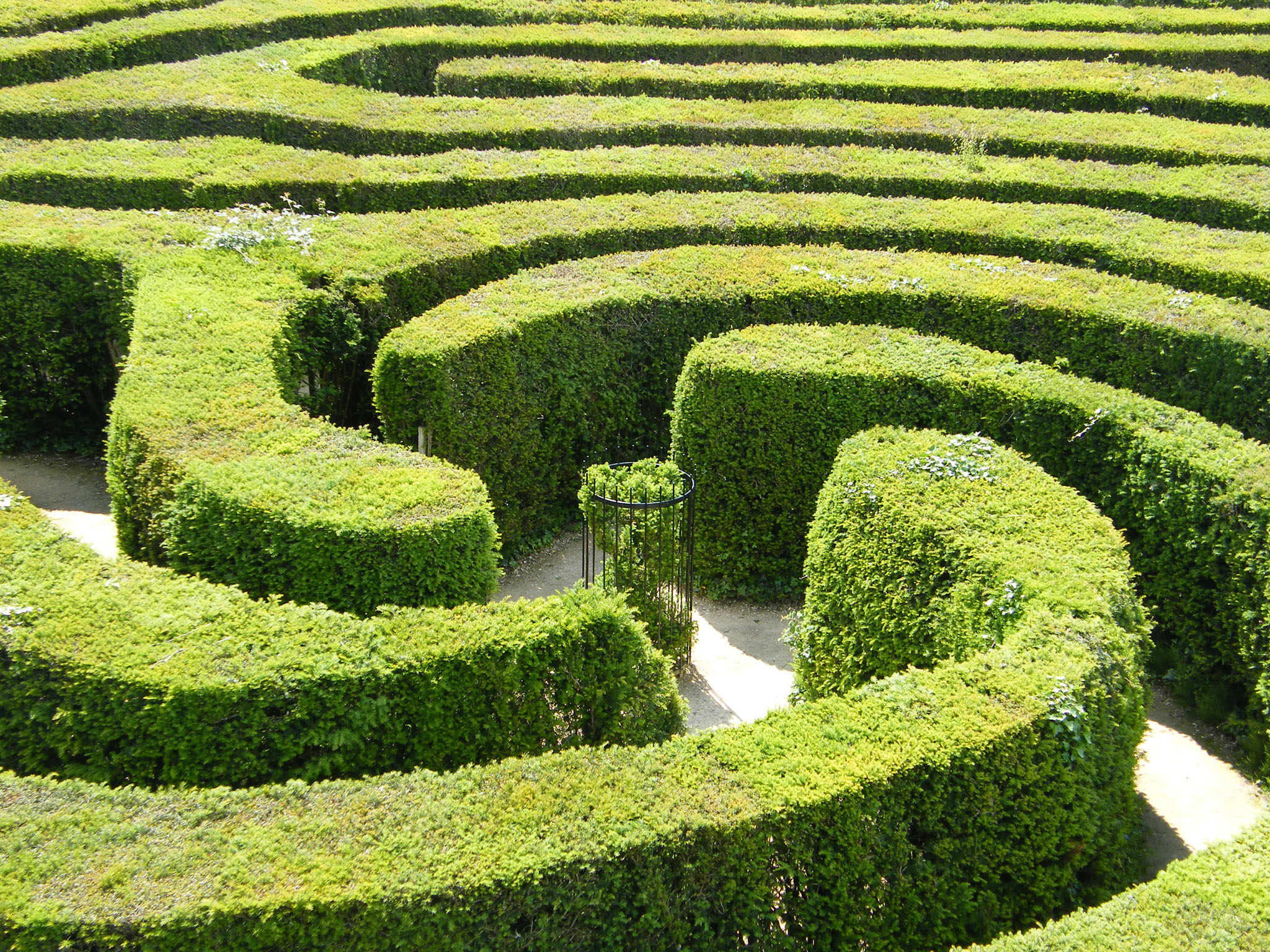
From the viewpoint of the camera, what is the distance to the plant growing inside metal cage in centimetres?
1089

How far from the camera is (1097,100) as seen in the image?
22000 mm

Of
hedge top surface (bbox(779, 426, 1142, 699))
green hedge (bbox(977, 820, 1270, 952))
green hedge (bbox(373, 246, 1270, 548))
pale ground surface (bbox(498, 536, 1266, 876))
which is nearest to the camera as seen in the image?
green hedge (bbox(977, 820, 1270, 952))

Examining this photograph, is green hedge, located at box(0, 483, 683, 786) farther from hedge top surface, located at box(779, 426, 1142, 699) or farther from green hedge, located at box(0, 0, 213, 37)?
green hedge, located at box(0, 0, 213, 37)

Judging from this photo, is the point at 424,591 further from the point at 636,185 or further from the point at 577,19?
the point at 577,19

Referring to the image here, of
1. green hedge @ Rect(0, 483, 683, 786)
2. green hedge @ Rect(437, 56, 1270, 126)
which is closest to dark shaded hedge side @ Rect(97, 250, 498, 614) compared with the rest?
green hedge @ Rect(0, 483, 683, 786)

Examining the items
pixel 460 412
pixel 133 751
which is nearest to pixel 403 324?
pixel 460 412

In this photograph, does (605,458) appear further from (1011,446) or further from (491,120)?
(491,120)

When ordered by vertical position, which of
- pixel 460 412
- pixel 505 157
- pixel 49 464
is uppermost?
pixel 505 157

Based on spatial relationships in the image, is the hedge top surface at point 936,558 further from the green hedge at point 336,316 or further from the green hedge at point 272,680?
the green hedge at point 336,316

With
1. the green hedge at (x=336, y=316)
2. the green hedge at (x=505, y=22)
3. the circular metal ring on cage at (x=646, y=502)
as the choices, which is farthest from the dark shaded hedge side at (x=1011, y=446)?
the green hedge at (x=505, y=22)

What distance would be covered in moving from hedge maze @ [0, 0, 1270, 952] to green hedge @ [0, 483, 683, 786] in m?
0.03

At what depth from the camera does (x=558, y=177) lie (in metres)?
17.1

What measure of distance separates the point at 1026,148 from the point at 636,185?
24.5 feet

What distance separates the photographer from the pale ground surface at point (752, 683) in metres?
9.41
